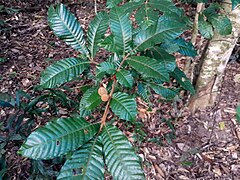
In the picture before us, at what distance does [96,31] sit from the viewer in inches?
31.6

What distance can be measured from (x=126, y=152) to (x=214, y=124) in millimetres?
1508

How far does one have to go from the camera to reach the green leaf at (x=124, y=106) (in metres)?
0.64

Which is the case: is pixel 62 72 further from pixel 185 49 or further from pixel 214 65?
pixel 214 65

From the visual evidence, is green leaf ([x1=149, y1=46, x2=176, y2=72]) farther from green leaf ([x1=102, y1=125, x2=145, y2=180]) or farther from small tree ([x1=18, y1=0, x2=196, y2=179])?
green leaf ([x1=102, y1=125, x2=145, y2=180])

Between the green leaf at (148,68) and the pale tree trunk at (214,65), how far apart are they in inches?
36.8

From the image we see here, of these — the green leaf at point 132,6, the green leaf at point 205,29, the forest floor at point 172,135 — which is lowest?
the forest floor at point 172,135

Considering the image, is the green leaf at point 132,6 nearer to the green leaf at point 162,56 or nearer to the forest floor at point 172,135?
the green leaf at point 162,56

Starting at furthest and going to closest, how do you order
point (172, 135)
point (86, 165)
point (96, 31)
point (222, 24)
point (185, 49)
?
point (172, 135)
point (222, 24)
point (185, 49)
point (96, 31)
point (86, 165)

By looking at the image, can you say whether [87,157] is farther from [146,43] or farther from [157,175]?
[157,175]

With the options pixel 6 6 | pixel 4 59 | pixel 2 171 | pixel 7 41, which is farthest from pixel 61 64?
pixel 6 6

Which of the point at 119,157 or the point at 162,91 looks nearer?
the point at 119,157

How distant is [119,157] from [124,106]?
0.13 m

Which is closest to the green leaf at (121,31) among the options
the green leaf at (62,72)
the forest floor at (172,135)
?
the green leaf at (62,72)

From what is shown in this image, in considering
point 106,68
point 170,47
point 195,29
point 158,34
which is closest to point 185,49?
point 170,47
